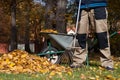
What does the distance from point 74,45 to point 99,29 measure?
2.30 ft

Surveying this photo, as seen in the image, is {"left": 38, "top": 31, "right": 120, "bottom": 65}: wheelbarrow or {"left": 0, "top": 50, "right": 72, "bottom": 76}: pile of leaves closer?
{"left": 0, "top": 50, "right": 72, "bottom": 76}: pile of leaves

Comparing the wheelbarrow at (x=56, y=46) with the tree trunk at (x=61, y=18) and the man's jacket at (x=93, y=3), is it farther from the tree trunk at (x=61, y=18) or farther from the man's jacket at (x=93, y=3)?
the tree trunk at (x=61, y=18)

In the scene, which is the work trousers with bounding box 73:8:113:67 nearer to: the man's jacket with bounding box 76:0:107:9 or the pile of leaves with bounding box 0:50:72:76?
the man's jacket with bounding box 76:0:107:9

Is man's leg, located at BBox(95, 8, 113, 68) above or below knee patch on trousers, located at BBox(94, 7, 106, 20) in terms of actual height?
below

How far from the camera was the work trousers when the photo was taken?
7.36 meters

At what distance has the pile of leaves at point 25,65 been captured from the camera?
660 cm

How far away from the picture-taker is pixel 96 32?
24.4 ft

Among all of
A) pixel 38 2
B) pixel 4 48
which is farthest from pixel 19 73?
pixel 4 48

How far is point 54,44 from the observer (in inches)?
374

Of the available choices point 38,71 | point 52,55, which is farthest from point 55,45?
point 38,71

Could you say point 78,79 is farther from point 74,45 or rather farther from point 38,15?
point 38,15

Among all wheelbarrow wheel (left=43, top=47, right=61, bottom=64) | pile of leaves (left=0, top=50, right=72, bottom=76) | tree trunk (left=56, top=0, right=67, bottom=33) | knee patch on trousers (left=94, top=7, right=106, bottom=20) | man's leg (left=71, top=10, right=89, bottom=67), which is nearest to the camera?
pile of leaves (left=0, top=50, right=72, bottom=76)

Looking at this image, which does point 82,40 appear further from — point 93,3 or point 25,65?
point 25,65

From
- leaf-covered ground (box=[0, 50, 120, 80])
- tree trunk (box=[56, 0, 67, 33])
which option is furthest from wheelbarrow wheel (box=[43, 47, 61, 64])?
tree trunk (box=[56, 0, 67, 33])
